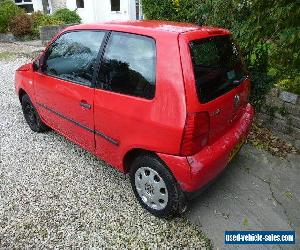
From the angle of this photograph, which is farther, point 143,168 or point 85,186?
point 85,186

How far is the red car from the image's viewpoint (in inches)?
109

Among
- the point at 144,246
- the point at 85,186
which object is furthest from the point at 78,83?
the point at 144,246

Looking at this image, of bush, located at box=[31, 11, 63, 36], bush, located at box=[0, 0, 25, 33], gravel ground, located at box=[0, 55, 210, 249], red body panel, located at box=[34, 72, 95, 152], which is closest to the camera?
gravel ground, located at box=[0, 55, 210, 249]

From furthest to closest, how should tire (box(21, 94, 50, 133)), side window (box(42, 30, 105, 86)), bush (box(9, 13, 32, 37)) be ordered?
1. bush (box(9, 13, 32, 37))
2. tire (box(21, 94, 50, 133))
3. side window (box(42, 30, 105, 86))

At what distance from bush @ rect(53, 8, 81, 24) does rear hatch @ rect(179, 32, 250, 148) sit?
13.2m

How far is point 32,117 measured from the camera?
5.13m

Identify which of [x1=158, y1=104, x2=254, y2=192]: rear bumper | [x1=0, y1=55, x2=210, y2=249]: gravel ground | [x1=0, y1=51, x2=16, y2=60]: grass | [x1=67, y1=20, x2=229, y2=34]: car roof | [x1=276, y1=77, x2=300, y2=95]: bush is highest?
[x1=67, y1=20, x2=229, y2=34]: car roof

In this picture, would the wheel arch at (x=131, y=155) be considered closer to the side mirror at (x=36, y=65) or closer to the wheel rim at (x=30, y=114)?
the side mirror at (x=36, y=65)

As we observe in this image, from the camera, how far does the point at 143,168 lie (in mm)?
3191

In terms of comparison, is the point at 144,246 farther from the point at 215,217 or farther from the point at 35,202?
the point at 35,202

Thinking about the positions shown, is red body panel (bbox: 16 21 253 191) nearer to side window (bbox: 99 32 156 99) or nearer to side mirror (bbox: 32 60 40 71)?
side window (bbox: 99 32 156 99)

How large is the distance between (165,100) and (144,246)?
53.7 inches

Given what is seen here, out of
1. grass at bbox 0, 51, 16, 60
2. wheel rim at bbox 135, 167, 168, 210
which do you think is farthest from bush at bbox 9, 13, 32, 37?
wheel rim at bbox 135, 167, 168, 210

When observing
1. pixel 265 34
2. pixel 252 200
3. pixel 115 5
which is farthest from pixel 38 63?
pixel 115 5
